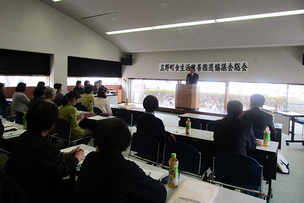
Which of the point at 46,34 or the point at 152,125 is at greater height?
the point at 46,34

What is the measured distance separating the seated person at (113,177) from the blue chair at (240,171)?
3.48 feet

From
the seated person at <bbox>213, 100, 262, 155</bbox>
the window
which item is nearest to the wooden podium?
the window

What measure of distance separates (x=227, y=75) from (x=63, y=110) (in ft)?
21.5

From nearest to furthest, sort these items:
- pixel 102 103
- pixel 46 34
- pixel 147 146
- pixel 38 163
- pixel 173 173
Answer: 1. pixel 38 163
2. pixel 173 173
3. pixel 147 146
4. pixel 102 103
5. pixel 46 34

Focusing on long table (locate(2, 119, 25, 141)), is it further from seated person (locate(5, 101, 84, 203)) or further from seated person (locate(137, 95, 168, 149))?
seated person (locate(137, 95, 168, 149))

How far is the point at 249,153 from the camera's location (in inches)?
103

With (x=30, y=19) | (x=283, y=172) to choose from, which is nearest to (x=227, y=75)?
(x=283, y=172)

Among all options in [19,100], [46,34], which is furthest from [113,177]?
[46,34]

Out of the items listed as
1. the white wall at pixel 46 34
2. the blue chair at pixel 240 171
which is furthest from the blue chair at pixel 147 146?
the white wall at pixel 46 34

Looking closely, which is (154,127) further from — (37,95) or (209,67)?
(209,67)

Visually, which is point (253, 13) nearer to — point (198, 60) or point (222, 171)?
point (198, 60)

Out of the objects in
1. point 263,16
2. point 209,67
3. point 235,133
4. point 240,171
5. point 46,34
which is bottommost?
point 240,171

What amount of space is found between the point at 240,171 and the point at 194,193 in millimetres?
812

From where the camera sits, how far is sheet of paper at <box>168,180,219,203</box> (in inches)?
54.4
